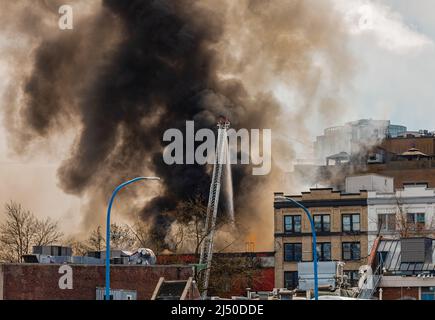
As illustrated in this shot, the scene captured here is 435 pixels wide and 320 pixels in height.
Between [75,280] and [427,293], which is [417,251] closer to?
[427,293]

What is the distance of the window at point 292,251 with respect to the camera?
96.9 m

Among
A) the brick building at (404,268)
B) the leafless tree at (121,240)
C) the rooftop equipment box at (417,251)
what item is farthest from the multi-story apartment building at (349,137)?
the rooftop equipment box at (417,251)

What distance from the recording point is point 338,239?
9650cm

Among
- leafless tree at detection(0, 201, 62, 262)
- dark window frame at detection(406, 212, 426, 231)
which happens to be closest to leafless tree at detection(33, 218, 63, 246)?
leafless tree at detection(0, 201, 62, 262)

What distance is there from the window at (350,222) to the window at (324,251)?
1989 millimetres

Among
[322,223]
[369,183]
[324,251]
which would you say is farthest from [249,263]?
[369,183]

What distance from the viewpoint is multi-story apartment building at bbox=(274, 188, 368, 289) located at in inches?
3780

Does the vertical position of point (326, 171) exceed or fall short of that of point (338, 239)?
it exceeds it

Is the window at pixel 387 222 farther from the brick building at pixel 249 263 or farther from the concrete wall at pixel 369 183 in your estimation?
the brick building at pixel 249 263

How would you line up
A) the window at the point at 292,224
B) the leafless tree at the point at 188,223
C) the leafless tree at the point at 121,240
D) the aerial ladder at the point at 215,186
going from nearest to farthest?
the aerial ladder at the point at 215,186
the leafless tree at the point at 121,240
the window at the point at 292,224
the leafless tree at the point at 188,223

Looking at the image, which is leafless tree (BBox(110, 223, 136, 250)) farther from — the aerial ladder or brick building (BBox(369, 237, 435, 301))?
brick building (BBox(369, 237, 435, 301))
